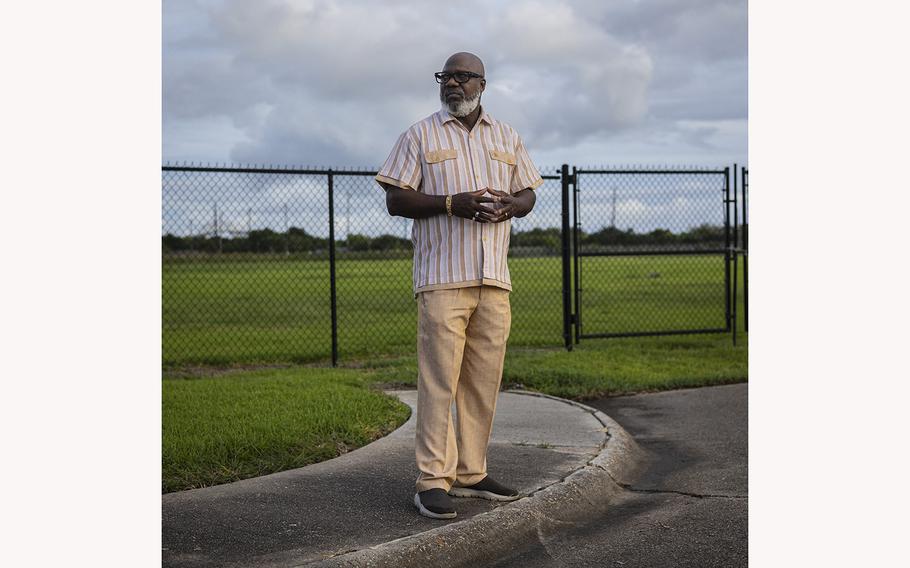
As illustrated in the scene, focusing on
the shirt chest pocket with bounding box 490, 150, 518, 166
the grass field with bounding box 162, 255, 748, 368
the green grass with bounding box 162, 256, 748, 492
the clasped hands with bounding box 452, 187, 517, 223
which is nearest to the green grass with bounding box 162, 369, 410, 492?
the green grass with bounding box 162, 256, 748, 492

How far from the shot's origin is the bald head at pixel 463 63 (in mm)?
4641

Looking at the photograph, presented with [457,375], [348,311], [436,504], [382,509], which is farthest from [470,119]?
[348,311]

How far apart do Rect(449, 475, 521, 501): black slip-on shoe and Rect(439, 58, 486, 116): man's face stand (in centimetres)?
191

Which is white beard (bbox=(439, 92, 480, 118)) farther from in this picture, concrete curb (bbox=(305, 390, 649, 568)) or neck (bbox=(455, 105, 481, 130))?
concrete curb (bbox=(305, 390, 649, 568))

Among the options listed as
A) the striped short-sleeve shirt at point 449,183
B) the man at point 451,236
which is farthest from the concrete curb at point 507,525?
the striped short-sleeve shirt at point 449,183

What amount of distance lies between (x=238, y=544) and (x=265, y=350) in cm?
859

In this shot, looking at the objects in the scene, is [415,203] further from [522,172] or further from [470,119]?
[522,172]

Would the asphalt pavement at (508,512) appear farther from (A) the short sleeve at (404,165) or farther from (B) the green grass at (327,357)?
(A) the short sleeve at (404,165)

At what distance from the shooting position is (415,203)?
4.57 meters

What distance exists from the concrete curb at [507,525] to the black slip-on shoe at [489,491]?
0.08 metres

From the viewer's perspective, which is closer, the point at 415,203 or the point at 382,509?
the point at 415,203

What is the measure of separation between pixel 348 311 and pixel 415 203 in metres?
14.8

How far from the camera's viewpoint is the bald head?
15.2 feet

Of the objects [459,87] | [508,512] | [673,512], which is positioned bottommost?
[673,512]
